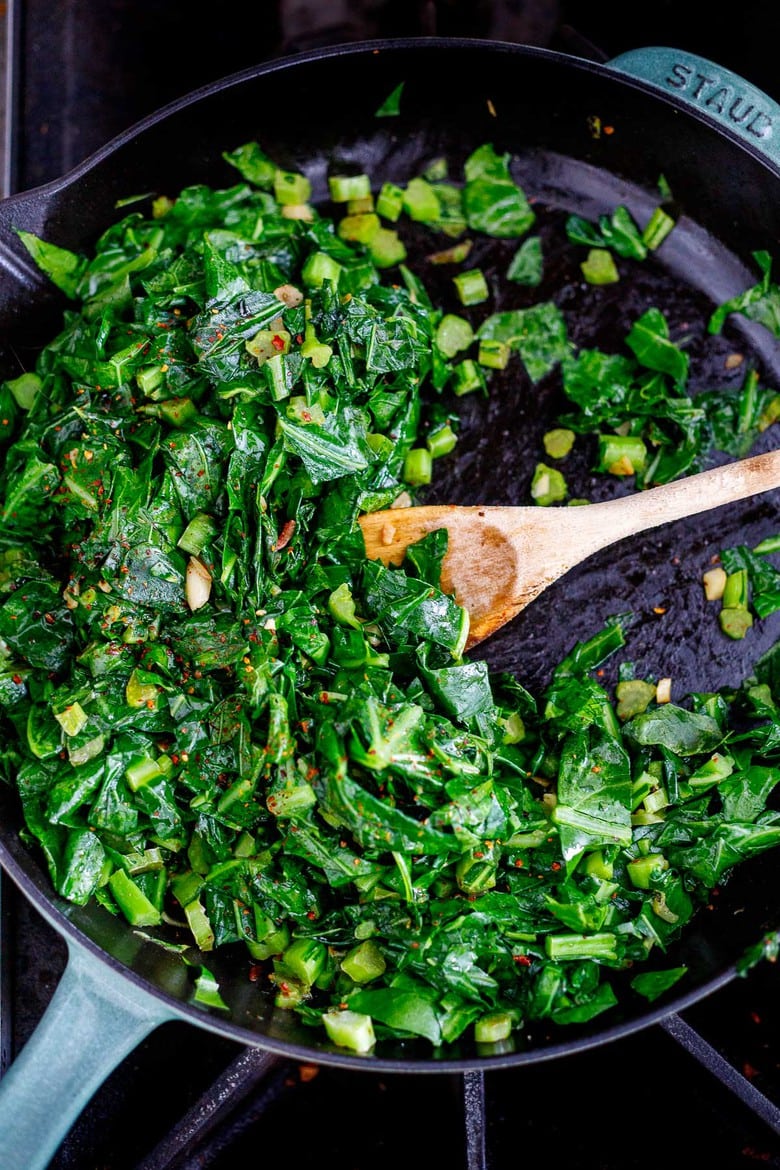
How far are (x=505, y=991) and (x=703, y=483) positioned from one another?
4.66 ft

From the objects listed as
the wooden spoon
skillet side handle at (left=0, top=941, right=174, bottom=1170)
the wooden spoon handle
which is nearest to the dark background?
the wooden spoon handle

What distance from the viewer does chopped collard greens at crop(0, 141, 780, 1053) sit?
229cm

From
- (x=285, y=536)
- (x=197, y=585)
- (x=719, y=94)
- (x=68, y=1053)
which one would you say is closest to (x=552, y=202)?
(x=719, y=94)

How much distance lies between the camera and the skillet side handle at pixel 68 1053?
2043 millimetres

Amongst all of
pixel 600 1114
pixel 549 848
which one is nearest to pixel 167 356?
pixel 549 848

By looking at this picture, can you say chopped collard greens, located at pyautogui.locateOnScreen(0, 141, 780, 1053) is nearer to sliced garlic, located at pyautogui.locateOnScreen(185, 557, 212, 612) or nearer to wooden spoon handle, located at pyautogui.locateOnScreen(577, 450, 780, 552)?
sliced garlic, located at pyautogui.locateOnScreen(185, 557, 212, 612)

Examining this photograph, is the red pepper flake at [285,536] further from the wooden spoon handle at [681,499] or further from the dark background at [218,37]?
the dark background at [218,37]

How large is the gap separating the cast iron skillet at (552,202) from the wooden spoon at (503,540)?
0.22 m

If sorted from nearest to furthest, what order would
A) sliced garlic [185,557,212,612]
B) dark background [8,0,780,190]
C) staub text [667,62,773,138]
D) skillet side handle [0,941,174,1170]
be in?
skillet side handle [0,941,174,1170] < sliced garlic [185,557,212,612] < staub text [667,62,773,138] < dark background [8,0,780,190]

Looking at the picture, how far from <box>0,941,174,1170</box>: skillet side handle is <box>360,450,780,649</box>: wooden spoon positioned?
124 centimetres

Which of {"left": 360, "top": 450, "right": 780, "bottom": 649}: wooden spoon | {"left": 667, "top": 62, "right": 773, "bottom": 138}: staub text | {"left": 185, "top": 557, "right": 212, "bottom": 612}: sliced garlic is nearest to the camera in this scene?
{"left": 185, "top": 557, "right": 212, "bottom": 612}: sliced garlic

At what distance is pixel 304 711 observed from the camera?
2.32 m

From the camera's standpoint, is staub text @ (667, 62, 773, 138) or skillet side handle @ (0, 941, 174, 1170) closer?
skillet side handle @ (0, 941, 174, 1170)

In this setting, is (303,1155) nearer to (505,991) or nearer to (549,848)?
(505,991)
